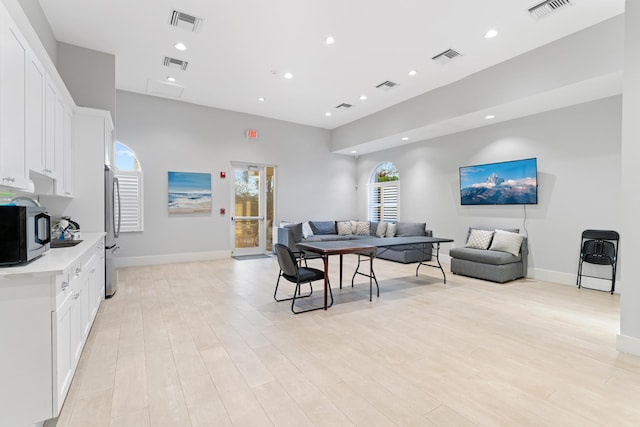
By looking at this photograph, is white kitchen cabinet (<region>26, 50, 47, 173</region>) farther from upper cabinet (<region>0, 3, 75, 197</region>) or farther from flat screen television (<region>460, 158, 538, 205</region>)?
flat screen television (<region>460, 158, 538, 205</region>)

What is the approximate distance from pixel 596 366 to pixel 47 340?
156 inches

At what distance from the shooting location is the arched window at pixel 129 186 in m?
6.22

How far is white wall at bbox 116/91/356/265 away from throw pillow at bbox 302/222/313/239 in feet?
1.61

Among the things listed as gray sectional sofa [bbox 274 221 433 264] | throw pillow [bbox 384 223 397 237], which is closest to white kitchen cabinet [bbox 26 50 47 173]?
gray sectional sofa [bbox 274 221 433 264]

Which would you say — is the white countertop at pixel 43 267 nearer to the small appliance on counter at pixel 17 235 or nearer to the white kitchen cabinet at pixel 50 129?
the small appliance on counter at pixel 17 235

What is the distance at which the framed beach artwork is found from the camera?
22.0 feet

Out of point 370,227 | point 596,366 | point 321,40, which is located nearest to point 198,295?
point 321,40

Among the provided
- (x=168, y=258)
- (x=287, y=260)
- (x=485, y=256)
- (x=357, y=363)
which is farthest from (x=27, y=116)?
(x=485, y=256)

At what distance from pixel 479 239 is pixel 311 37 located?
4.63 meters

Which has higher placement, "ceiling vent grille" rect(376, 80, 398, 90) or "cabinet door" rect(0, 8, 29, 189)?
"ceiling vent grille" rect(376, 80, 398, 90)

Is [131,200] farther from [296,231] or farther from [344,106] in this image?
[344,106]

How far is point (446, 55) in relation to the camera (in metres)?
4.60

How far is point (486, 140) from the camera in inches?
244

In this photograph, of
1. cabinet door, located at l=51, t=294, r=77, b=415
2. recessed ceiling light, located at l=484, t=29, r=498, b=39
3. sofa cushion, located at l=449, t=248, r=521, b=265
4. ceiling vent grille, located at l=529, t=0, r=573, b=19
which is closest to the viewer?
cabinet door, located at l=51, t=294, r=77, b=415
